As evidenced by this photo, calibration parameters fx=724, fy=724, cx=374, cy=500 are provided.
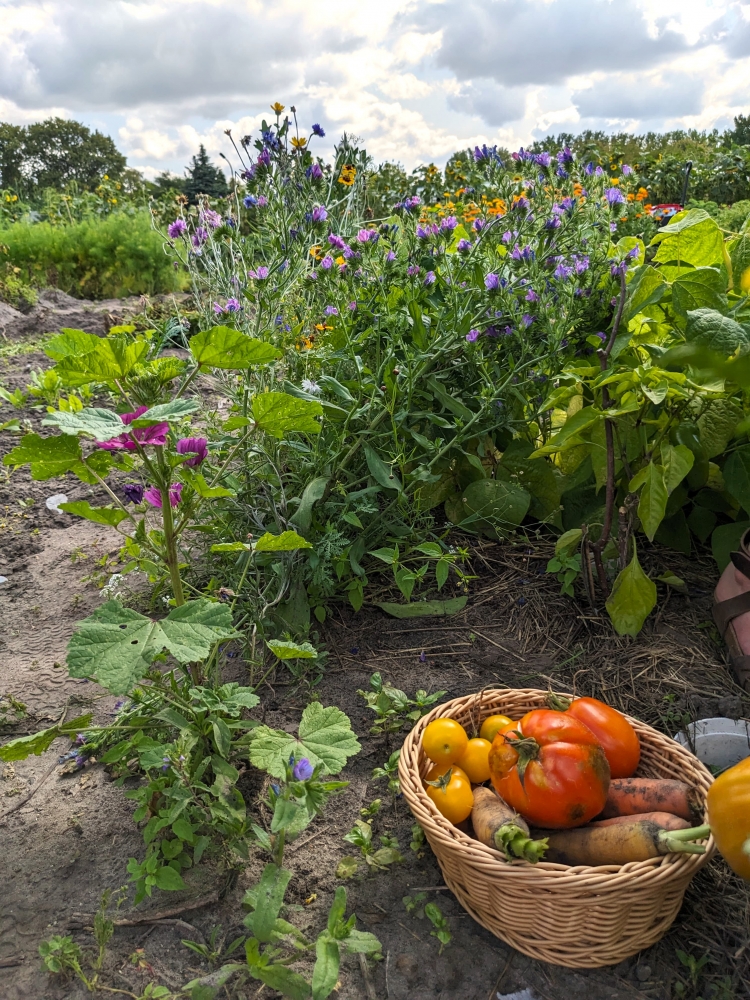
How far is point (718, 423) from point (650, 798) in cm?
99

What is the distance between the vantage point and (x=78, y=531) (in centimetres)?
301

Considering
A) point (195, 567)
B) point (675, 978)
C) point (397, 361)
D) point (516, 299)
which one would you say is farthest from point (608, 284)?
point (675, 978)

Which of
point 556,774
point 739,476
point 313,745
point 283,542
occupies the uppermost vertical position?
point 283,542

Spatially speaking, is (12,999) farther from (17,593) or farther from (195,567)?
(17,593)

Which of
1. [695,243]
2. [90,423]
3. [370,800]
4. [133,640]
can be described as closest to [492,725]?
[370,800]

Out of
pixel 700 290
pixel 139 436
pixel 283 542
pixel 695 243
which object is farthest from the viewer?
pixel 695 243

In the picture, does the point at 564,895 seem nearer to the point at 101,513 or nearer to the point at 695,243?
the point at 101,513

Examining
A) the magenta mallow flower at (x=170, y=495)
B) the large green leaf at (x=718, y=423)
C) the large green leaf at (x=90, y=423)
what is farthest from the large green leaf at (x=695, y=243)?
the large green leaf at (x=90, y=423)

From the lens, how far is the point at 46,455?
4.24 ft

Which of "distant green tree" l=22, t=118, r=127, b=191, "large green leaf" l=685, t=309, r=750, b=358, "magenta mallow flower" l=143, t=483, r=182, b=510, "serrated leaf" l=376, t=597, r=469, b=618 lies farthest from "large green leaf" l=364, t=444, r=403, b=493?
"distant green tree" l=22, t=118, r=127, b=191

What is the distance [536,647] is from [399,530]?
52 cm

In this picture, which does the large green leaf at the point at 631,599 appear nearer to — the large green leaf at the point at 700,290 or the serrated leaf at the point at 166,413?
the large green leaf at the point at 700,290

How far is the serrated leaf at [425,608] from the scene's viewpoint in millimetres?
2172

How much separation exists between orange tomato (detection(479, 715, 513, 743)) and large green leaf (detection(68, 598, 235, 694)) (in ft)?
2.26
